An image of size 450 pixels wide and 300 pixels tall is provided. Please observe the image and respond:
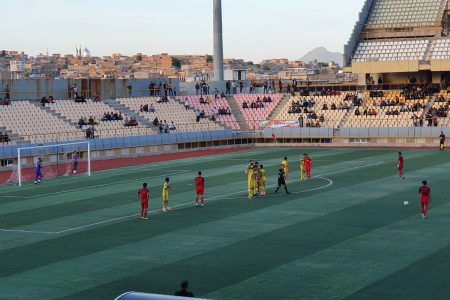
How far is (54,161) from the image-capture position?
56500 millimetres

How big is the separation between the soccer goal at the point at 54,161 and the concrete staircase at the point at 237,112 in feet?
70.0

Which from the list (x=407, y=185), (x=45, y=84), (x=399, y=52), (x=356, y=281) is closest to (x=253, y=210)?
(x=407, y=185)

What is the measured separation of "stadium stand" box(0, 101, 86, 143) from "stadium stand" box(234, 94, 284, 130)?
19425mm

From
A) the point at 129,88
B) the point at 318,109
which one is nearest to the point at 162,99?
the point at 129,88

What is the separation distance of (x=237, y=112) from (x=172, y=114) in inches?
310

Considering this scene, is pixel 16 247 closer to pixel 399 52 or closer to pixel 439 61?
pixel 439 61

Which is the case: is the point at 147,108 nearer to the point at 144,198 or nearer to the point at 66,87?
the point at 66,87

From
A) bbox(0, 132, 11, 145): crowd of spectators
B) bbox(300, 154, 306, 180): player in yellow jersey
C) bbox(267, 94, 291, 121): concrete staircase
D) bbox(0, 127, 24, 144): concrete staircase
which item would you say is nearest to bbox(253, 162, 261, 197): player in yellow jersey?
bbox(300, 154, 306, 180): player in yellow jersey

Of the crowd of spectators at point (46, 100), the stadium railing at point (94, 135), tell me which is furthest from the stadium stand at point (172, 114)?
the crowd of spectators at point (46, 100)

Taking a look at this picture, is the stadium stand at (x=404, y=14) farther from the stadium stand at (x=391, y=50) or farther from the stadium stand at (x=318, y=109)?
the stadium stand at (x=318, y=109)

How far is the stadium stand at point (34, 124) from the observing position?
6059 centimetres

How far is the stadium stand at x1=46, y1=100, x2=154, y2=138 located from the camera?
65.8m

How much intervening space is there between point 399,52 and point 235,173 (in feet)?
138

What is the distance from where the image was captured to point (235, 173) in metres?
49.1
